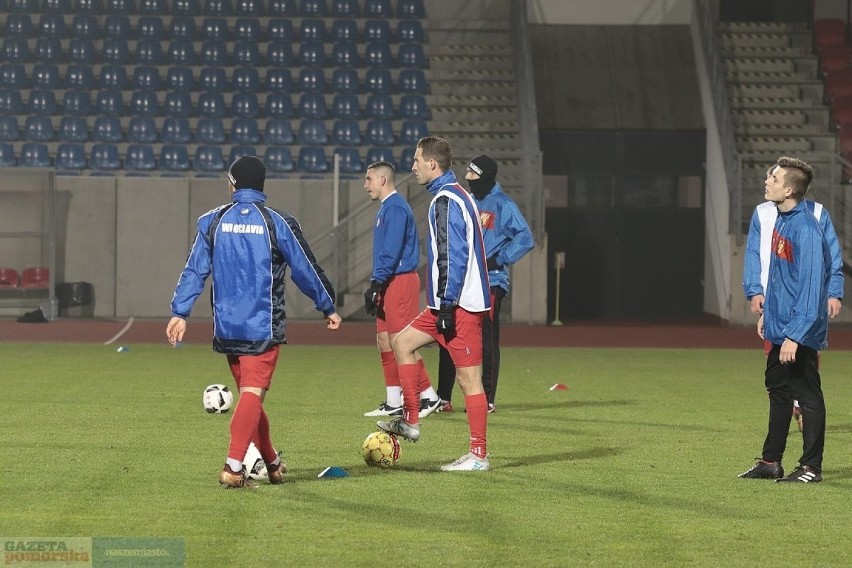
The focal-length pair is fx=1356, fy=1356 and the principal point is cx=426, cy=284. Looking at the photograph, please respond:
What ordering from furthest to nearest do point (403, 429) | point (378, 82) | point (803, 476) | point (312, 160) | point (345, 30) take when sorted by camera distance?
point (345, 30) → point (378, 82) → point (312, 160) → point (403, 429) → point (803, 476)

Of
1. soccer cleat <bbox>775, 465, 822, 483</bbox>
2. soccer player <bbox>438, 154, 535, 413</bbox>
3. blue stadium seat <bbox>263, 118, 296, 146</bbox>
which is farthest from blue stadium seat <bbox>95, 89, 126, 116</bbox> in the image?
soccer cleat <bbox>775, 465, 822, 483</bbox>

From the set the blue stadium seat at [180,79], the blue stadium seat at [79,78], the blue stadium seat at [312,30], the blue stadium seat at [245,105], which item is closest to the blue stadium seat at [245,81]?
the blue stadium seat at [245,105]

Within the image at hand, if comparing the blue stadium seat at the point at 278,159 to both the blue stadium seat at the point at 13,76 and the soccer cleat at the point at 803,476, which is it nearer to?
the blue stadium seat at the point at 13,76

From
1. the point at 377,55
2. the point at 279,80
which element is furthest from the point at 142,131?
the point at 377,55

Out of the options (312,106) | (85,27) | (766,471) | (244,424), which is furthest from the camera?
(85,27)

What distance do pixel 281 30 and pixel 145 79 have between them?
3078 mm

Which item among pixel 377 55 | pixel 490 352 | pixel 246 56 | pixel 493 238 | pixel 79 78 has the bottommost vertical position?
pixel 490 352

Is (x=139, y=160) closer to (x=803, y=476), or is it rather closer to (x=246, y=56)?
(x=246, y=56)

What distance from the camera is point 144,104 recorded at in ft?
89.8

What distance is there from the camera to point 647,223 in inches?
1120

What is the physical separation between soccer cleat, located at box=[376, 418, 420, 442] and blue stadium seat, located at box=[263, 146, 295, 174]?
17233 mm

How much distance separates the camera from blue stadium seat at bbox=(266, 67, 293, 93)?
2786 cm

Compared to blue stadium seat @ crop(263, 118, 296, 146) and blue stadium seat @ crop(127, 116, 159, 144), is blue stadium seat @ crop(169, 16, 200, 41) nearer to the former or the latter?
blue stadium seat @ crop(127, 116, 159, 144)

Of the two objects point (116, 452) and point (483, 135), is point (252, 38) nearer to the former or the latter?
point (483, 135)
